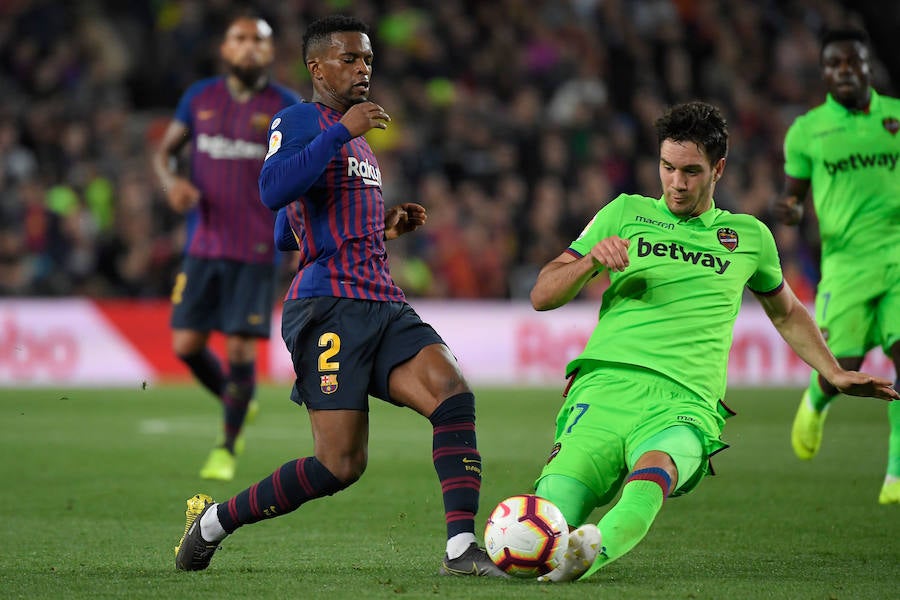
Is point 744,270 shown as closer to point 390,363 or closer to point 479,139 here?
point 390,363

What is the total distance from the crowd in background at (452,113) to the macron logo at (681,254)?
10.7m

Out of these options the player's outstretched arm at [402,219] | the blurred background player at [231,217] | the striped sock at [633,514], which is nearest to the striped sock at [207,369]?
the blurred background player at [231,217]

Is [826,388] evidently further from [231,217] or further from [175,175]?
[175,175]

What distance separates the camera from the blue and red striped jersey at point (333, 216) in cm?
506

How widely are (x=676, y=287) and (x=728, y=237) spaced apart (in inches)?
11.2

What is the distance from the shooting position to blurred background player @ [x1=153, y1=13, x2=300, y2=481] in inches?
334

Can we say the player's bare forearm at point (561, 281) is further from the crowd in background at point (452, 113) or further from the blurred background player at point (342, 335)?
the crowd in background at point (452, 113)

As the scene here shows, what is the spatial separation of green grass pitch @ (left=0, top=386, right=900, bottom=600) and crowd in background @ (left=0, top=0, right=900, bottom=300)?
13.7 ft

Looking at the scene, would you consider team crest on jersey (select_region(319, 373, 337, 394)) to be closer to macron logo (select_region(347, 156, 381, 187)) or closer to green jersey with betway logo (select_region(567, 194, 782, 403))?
macron logo (select_region(347, 156, 381, 187))

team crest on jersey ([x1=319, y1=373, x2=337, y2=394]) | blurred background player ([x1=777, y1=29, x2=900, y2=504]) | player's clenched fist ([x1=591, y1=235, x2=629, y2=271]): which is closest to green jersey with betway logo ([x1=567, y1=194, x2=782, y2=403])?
player's clenched fist ([x1=591, y1=235, x2=629, y2=271])

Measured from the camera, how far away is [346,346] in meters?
5.00

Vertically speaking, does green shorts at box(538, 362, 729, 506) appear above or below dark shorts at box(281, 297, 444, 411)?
below

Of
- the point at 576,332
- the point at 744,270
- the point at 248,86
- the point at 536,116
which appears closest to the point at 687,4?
the point at 536,116

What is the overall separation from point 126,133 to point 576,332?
6.05 metres
